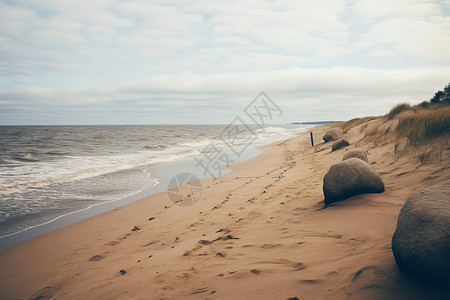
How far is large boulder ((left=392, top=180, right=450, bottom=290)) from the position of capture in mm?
2072

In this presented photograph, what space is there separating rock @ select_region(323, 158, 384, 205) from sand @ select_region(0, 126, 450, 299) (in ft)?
0.54

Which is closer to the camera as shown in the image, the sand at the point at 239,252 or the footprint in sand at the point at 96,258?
the sand at the point at 239,252

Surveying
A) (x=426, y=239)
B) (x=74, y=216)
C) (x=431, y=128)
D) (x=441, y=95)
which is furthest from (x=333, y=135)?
(x=426, y=239)

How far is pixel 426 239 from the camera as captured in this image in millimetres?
2180

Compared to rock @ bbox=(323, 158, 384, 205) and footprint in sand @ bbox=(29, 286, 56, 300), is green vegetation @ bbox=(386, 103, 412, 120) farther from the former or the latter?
footprint in sand @ bbox=(29, 286, 56, 300)

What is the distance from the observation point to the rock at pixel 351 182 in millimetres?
5039

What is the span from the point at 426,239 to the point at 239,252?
7.33 ft

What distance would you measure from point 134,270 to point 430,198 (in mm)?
3707

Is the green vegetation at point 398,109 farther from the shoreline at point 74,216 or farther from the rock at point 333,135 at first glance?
the shoreline at point 74,216

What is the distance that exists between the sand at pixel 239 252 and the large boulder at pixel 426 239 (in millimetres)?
119

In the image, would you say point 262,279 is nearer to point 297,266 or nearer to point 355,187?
point 297,266

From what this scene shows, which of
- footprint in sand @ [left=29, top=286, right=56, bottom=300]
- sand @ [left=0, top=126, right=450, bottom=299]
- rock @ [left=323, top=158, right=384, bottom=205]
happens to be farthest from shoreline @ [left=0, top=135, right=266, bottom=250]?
rock @ [left=323, top=158, right=384, bottom=205]

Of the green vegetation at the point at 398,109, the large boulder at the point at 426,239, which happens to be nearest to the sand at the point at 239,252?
the large boulder at the point at 426,239

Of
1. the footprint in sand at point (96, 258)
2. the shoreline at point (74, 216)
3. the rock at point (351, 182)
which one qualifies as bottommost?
the footprint in sand at point (96, 258)
